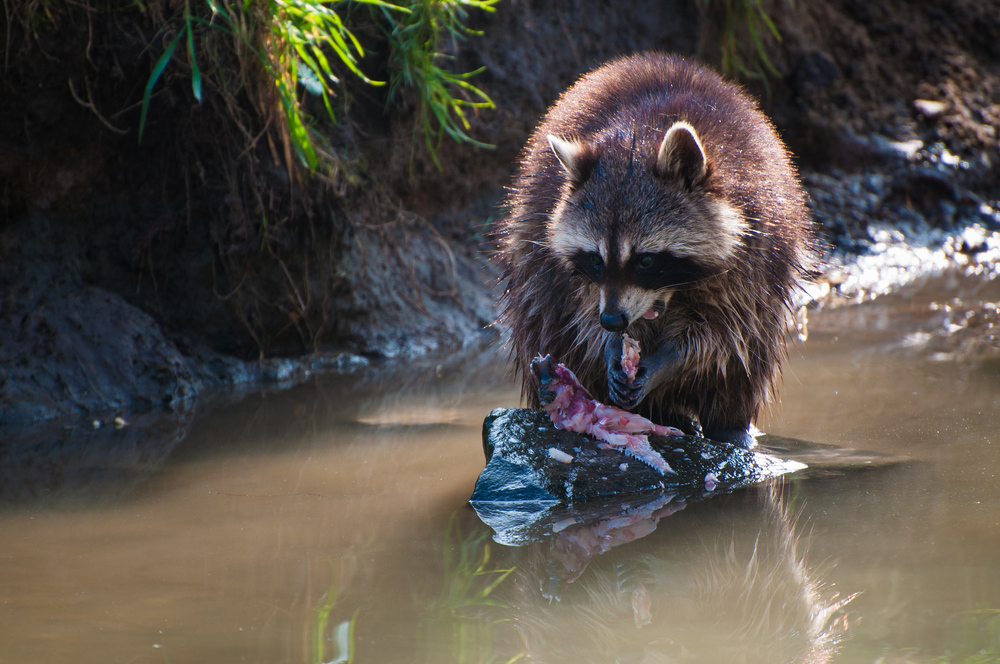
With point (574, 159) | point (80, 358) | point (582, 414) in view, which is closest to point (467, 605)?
point (582, 414)

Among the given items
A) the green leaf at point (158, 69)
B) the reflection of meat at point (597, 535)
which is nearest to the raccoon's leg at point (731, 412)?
the reflection of meat at point (597, 535)

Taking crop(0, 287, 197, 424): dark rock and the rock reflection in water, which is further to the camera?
crop(0, 287, 197, 424): dark rock

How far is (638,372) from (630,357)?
0.19 feet

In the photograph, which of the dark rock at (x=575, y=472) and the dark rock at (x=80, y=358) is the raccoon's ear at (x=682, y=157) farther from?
the dark rock at (x=80, y=358)

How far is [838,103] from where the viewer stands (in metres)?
6.91

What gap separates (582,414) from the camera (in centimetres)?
307

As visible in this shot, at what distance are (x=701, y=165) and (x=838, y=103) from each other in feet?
15.4

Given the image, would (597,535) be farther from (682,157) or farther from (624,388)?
(682,157)

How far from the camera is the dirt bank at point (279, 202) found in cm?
401

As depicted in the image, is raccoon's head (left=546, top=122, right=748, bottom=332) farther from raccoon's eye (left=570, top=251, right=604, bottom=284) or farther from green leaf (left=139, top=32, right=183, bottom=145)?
green leaf (left=139, top=32, right=183, bottom=145)

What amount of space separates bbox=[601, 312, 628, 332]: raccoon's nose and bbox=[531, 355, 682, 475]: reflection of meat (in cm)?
42

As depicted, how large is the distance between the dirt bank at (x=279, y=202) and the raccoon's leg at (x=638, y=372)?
6.40ft

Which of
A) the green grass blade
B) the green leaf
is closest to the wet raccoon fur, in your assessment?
the green grass blade

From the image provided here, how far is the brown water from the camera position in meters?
1.84
